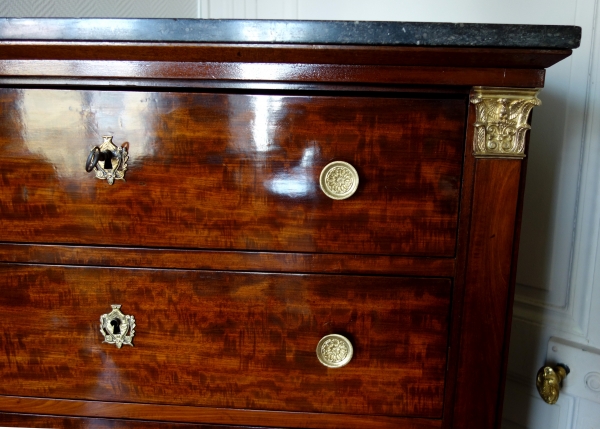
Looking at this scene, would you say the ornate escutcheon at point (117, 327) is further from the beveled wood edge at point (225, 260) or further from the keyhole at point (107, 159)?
the keyhole at point (107, 159)

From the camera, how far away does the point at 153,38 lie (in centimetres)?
44

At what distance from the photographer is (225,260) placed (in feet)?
1.73

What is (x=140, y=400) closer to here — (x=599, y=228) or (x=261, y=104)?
(x=261, y=104)

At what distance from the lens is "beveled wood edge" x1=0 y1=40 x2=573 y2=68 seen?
1.43 ft

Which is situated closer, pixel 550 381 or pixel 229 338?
pixel 229 338

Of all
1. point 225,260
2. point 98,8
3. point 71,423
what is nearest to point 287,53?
point 225,260

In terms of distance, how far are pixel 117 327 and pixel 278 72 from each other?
1.17ft

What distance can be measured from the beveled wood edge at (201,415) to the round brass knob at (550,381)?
38cm

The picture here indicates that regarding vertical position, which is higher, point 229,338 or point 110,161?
point 110,161

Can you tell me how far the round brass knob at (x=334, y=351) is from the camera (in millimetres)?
530

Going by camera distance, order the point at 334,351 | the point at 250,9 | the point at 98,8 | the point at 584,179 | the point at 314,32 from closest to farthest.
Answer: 1. the point at 314,32
2. the point at 334,351
3. the point at 584,179
4. the point at 98,8
5. the point at 250,9

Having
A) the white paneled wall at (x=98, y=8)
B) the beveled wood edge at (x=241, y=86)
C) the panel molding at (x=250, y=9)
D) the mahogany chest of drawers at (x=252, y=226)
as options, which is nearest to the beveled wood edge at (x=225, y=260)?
the mahogany chest of drawers at (x=252, y=226)

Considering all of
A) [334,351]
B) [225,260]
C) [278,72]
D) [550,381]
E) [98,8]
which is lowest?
[550,381]

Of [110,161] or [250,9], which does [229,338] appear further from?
[250,9]
